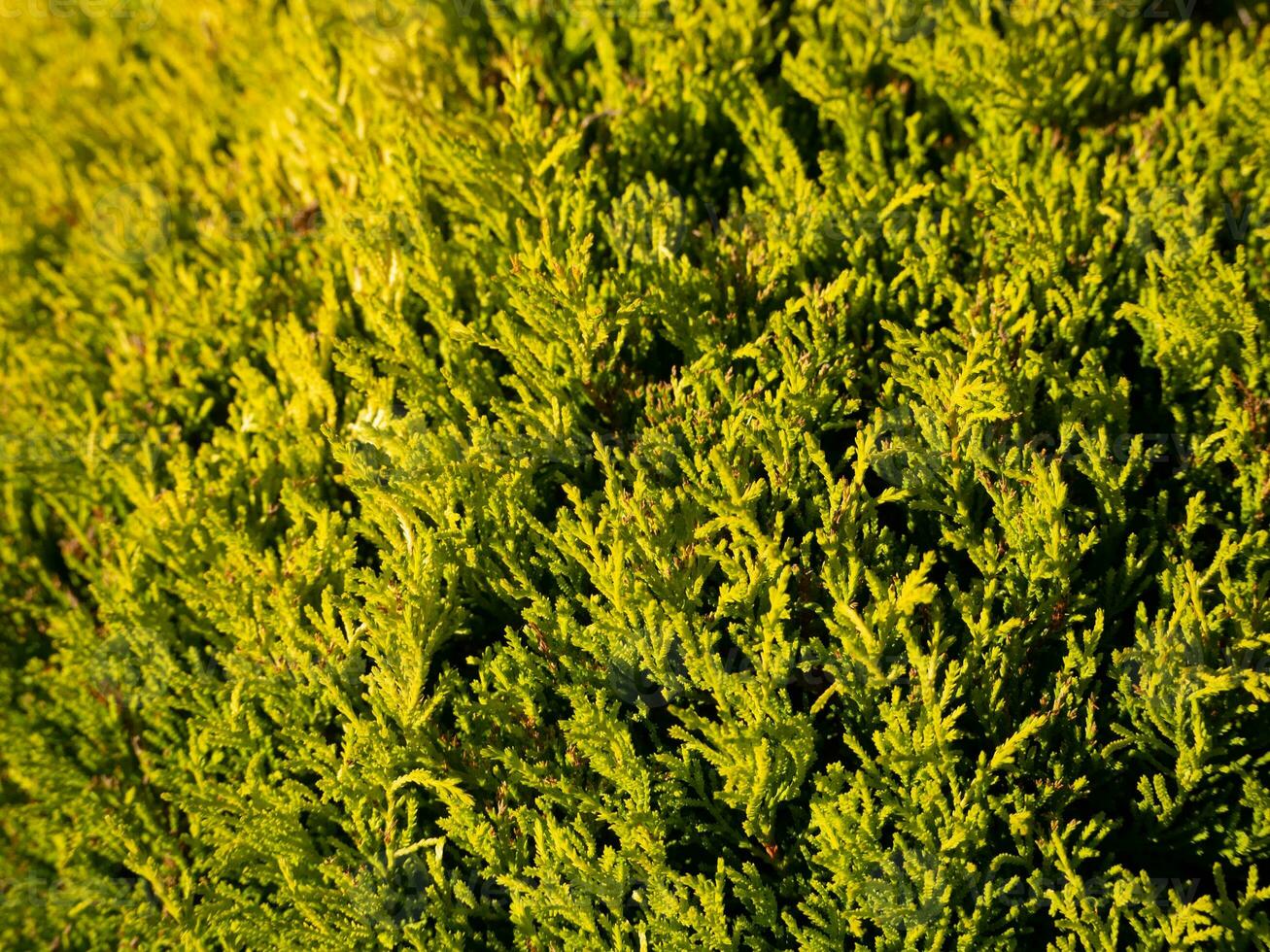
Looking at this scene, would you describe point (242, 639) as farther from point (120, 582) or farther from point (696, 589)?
point (696, 589)

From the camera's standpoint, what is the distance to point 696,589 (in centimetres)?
282

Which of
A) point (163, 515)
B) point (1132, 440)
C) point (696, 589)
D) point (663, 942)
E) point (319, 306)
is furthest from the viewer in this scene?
point (319, 306)

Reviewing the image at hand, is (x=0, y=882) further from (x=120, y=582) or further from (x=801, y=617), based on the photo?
(x=801, y=617)

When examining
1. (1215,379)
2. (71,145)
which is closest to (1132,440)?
(1215,379)

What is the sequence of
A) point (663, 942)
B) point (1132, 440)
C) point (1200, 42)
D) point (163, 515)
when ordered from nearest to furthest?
point (663, 942), point (1132, 440), point (163, 515), point (1200, 42)

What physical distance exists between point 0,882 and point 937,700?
12.0 ft

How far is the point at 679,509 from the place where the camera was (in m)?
3.03

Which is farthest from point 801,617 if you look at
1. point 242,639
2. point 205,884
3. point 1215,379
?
point 205,884

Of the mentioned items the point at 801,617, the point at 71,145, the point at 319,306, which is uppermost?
the point at 71,145

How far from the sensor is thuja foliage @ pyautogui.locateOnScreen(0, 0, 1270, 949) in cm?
270

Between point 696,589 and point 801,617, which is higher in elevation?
point 696,589

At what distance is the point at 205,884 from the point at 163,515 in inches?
52.6

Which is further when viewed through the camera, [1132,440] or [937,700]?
[1132,440]

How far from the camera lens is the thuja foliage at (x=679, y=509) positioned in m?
2.70
